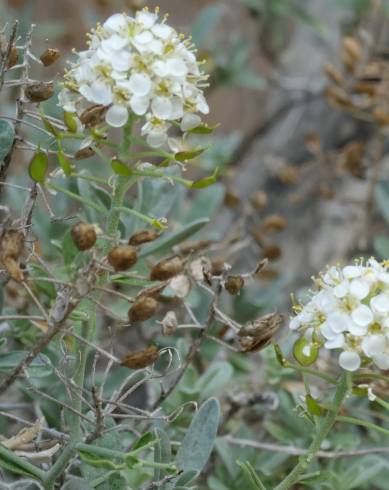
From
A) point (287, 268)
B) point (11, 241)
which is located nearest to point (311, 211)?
point (287, 268)

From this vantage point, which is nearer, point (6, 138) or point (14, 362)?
point (6, 138)

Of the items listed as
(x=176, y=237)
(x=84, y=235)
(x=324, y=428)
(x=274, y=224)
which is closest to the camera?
(x=84, y=235)

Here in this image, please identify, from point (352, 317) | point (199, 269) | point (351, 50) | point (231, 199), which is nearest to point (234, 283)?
point (199, 269)

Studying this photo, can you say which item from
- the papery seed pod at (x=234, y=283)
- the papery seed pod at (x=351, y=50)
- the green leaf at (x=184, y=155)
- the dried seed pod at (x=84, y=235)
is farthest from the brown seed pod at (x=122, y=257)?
the papery seed pod at (x=351, y=50)

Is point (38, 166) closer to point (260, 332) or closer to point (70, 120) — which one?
point (70, 120)

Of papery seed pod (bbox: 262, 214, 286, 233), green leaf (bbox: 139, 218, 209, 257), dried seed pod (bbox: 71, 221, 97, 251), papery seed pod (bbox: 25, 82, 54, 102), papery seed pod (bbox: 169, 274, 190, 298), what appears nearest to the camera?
dried seed pod (bbox: 71, 221, 97, 251)

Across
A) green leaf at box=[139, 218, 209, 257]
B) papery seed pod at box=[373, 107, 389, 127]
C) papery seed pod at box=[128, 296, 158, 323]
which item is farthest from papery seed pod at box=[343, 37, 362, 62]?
papery seed pod at box=[128, 296, 158, 323]

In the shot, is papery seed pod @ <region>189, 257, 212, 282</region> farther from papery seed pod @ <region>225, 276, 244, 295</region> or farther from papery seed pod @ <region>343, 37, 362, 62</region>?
papery seed pod @ <region>343, 37, 362, 62</region>

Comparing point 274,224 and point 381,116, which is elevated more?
point 381,116
